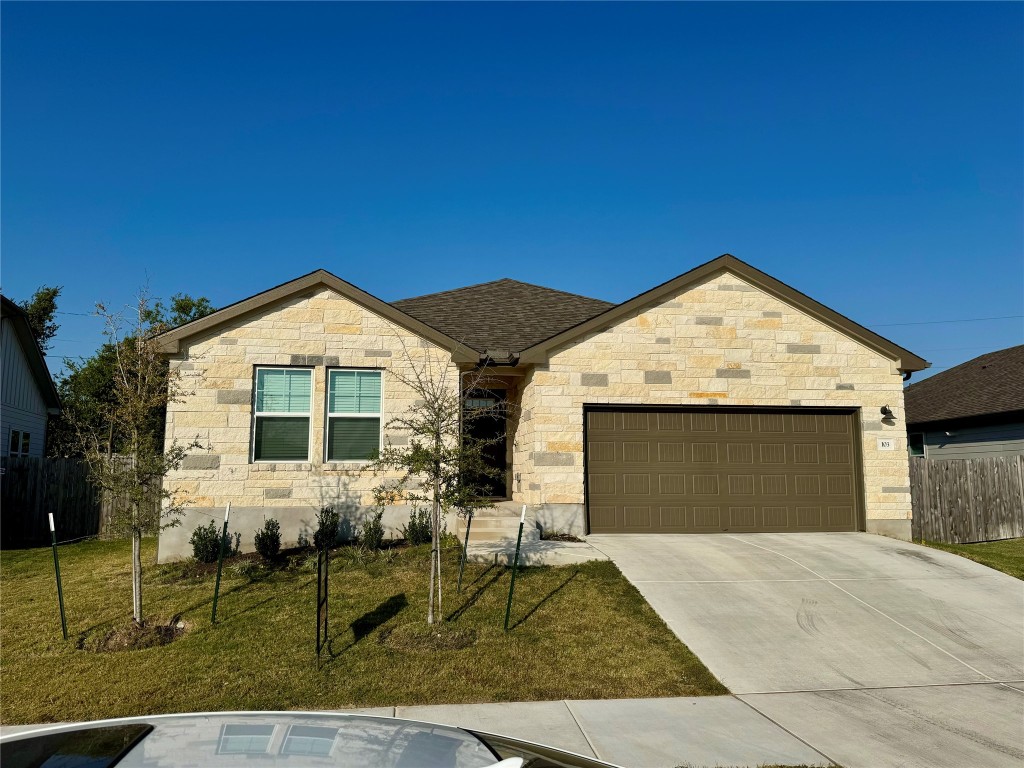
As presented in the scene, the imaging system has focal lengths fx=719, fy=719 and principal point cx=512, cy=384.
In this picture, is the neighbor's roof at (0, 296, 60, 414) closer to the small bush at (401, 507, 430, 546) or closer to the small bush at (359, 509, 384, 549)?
the small bush at (359, 509, 384, 549)

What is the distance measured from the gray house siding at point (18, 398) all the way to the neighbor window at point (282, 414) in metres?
10.5

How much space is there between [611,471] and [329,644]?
6901 mm

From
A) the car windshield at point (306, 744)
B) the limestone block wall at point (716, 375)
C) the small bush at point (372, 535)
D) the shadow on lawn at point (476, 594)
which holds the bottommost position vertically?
the shadow on lawn at point (476, 594)

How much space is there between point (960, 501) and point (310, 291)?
14.2 meters

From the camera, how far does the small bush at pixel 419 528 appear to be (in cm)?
1233

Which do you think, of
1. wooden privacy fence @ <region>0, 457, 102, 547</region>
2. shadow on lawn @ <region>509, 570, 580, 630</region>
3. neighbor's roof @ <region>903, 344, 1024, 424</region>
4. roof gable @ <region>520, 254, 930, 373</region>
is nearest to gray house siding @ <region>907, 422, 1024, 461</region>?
neighbor's roof @ <region>903, 344, 1024, 424</region>

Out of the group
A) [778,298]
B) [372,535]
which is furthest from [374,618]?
[778,298]

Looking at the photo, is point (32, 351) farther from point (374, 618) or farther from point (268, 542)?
point (374, 618)

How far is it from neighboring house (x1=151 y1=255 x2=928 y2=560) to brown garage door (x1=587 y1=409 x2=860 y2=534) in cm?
4

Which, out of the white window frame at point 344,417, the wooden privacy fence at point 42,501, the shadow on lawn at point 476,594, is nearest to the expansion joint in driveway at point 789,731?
the shadow on lawn at point 476,594

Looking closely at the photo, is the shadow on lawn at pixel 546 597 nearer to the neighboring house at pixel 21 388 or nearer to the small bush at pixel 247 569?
the small bush at pixel 247 569

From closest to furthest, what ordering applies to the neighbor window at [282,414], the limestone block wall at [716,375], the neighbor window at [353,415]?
the neighbor window at [282,414]
the neighbor window at [353,415]
the limestone block wall at [716,375]

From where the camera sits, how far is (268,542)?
11.6m

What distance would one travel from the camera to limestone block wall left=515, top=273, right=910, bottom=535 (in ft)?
43.9
